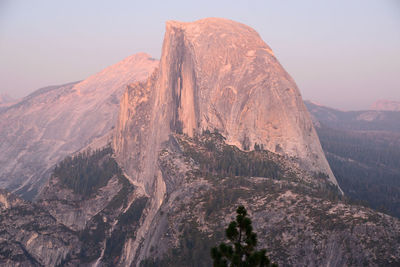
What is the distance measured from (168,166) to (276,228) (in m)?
60.7

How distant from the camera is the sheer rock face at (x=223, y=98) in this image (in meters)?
152

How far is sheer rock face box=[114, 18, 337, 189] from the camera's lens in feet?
500

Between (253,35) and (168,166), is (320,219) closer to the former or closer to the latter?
(168,166)

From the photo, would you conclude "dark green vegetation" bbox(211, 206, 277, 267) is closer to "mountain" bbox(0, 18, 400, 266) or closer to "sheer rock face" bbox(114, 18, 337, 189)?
"mountain" bbox(0, 18, 400, 266)

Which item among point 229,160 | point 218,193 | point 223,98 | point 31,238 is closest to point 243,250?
point 218,193

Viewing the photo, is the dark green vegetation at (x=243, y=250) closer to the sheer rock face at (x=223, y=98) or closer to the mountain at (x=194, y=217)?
the mountain at (x=194, y=217)

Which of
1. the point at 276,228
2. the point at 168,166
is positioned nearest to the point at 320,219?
the point at 276,228

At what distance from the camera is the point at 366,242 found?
78.6 metres

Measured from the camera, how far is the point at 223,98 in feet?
549

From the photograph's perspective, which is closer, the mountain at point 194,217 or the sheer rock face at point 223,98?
the mountain at point 194,217

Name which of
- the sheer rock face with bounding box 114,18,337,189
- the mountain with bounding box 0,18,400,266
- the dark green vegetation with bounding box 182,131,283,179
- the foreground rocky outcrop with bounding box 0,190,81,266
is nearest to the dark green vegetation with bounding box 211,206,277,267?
the mountain with bounding box 0,18,400,266

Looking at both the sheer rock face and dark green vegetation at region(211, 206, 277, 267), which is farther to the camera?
the sheer rock face

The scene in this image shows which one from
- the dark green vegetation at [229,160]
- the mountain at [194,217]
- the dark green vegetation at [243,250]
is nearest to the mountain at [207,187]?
the mountain at [194,217]

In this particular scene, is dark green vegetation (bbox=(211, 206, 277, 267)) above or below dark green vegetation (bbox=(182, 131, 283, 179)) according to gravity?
above
